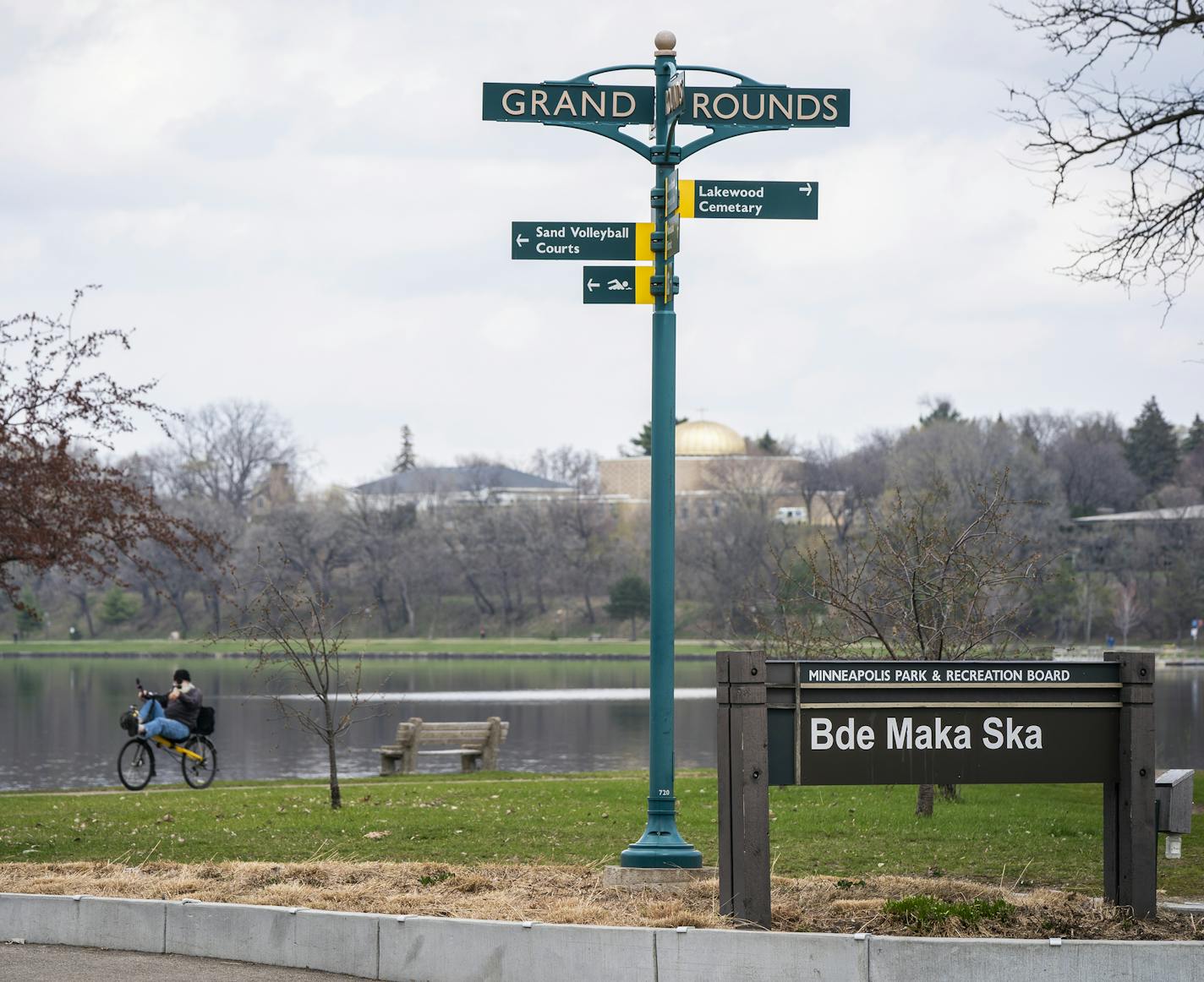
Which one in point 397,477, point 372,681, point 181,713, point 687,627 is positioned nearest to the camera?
point 181,713

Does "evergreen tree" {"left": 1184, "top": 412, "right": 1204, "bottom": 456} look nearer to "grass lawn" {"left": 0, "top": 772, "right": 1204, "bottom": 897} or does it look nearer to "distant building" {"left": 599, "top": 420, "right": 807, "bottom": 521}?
"distant building" {"left": 599, "top": 420, "right": 807, "bottom": 521}

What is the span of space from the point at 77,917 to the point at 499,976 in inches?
99.2

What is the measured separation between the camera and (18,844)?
12977 millimetres

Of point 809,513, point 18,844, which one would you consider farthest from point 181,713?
point 809,513

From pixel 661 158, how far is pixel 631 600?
91915 mm

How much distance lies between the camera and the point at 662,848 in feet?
33.2

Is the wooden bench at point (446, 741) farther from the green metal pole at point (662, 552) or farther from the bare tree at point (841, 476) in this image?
the bare tree at point (841, 476)

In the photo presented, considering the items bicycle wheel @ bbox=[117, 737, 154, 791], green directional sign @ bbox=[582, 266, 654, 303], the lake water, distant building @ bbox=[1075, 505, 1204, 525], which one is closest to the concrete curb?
green directional sign @ bbox=[582, 266, 654, 303]

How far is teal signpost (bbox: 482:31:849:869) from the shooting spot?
10.9 metres

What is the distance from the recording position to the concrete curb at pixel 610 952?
24.1 feet

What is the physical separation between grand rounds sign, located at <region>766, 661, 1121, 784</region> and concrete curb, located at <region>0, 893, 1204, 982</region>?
3.69 ft

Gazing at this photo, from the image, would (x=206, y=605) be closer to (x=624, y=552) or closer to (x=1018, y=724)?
(x=624, y=552)

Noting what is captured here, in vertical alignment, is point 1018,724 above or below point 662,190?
below

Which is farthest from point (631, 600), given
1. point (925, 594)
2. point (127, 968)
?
point (127, 968)
